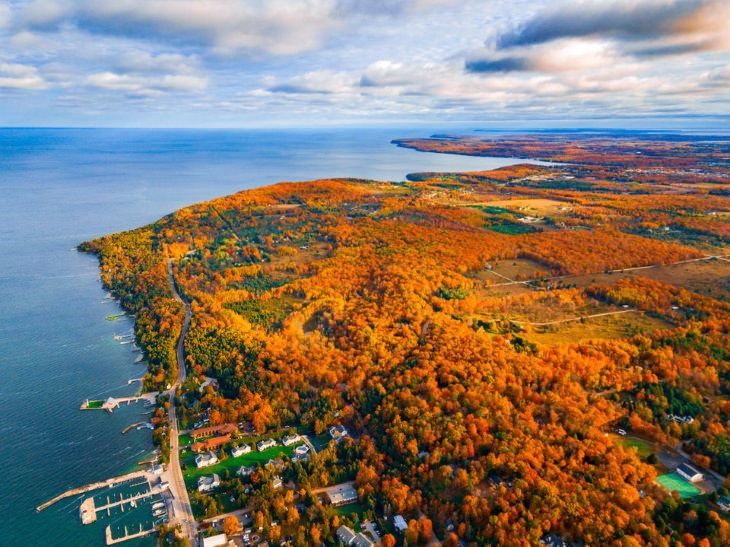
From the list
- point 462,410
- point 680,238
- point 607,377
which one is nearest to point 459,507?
point 462,410

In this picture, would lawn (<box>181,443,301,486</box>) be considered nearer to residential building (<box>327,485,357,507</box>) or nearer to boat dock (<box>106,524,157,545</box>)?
boat dock (<box>106,524,157,545</box>)

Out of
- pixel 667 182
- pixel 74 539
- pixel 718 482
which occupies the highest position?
pixel 667 182

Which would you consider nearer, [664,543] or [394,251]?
[664,543]

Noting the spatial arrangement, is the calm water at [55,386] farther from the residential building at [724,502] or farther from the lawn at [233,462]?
the residential building at [724,502]

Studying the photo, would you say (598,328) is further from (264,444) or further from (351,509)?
(264,444)

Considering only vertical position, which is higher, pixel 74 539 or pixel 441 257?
pixel 441 257

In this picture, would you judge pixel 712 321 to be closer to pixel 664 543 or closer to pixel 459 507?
pixel 664 543

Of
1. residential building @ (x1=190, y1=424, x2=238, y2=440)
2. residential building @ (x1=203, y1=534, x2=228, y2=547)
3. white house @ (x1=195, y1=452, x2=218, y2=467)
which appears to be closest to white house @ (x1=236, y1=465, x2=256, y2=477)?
white house @ (x1=195, y1=452, x2=218, y2=467)
